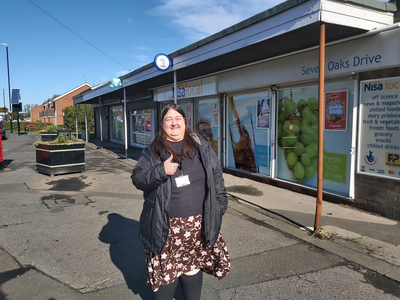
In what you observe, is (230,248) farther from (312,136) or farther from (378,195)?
(312,136)

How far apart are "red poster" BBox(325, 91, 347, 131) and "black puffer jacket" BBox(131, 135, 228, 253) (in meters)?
3.97

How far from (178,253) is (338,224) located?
10.7 ft

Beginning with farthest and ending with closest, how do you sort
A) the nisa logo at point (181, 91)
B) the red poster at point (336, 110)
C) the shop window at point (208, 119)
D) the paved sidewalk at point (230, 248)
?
1. the nisa logo at point (181, 91)
2. the shop window at point (208, 119)
3. the red poster at point (336, 110)
4. the paved sidewalk at point (230, 248)

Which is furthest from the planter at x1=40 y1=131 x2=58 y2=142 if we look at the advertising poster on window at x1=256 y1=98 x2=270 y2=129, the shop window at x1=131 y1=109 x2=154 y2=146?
the advertising poster on window at x1=256 y1=98 x2=270 y2=129

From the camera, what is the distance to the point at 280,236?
4344 mm

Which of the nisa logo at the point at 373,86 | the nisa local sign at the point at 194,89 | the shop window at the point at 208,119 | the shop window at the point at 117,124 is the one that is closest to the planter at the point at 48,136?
the shop window at the point at 117,124

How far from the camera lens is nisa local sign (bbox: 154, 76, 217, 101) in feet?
28.7

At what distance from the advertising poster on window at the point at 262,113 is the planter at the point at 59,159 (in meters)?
5.21

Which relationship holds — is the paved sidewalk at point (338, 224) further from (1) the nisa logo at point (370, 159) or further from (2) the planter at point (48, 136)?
(2) the planter at point (48, 136)

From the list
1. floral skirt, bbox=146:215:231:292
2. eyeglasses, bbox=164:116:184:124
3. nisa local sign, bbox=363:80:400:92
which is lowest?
floral skirt, bbox=146:215:231:292

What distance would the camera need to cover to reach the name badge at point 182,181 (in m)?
2.24

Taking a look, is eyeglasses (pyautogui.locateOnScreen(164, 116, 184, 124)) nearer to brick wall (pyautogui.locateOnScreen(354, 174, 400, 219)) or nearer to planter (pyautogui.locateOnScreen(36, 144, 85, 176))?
brick wall (pyautogui.locateOnScreen(354, 174, 400, 219))

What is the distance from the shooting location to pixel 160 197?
221cm

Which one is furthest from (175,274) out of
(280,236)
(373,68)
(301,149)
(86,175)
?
(86,175)
